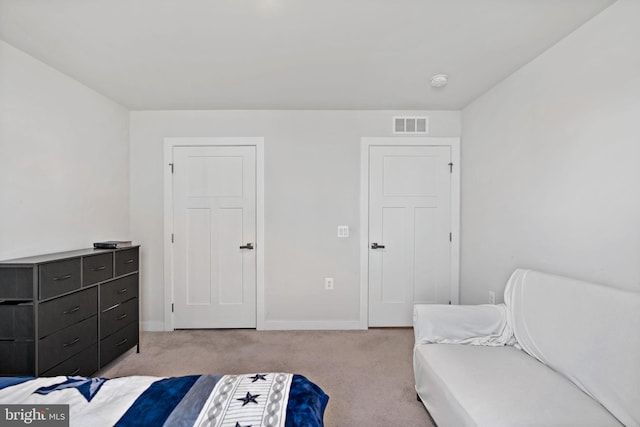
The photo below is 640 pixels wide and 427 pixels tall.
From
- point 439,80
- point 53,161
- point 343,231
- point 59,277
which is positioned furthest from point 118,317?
point 439,80

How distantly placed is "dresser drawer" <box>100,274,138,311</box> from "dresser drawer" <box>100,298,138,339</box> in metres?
0.04

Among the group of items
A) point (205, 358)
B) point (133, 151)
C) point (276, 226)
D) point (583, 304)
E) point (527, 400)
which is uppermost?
point (133, 151)

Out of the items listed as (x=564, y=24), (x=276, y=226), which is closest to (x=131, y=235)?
(x=276, y=226)

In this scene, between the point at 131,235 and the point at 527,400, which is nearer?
the point at 527,400

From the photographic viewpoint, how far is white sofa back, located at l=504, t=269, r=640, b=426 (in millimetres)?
1251

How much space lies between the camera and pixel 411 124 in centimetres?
325

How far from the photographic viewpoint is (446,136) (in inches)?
128

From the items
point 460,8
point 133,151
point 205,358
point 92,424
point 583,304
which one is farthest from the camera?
point 133,151

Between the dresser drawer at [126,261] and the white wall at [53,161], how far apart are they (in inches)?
14.8

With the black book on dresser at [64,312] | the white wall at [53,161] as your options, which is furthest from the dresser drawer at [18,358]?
the white wall at [53,161]

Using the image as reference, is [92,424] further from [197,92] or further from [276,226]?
[197,92]

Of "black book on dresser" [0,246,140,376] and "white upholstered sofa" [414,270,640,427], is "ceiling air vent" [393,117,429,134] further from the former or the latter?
"black book on dresser" [0,246,140,376]

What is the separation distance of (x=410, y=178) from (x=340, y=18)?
75.6 inches

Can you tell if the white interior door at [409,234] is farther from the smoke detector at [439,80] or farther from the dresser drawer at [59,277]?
the dresser drawer at [59,277]
